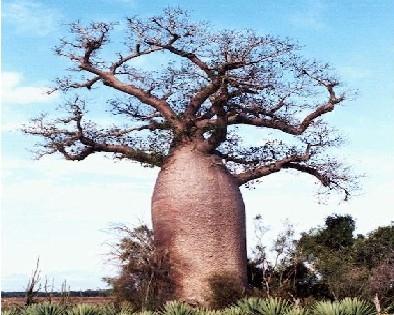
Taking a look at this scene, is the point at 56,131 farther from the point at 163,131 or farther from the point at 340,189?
the point at 340,189

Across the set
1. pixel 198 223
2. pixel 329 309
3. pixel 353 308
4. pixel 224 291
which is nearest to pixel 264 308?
pixel 329 309

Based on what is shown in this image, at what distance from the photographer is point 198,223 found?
44.7 feet

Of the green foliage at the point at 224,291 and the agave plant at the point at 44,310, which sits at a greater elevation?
the green foliage at the point at 224,291

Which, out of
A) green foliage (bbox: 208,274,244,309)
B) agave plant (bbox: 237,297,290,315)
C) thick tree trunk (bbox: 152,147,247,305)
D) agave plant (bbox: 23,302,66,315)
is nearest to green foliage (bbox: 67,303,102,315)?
agave plant (bbox: 23,302,66,315)

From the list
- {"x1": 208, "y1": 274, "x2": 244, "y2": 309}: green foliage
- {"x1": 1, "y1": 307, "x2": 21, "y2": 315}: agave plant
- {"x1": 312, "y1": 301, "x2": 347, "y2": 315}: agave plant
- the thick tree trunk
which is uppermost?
the thick tree trunk

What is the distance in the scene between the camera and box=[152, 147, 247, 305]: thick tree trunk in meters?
13.5

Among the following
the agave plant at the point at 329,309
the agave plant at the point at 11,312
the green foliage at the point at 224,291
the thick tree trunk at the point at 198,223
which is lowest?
the agave plant at the point at 11,312

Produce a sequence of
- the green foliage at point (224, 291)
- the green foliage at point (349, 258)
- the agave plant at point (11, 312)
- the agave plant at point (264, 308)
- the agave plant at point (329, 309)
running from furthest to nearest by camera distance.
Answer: the green foliage at point (349, 258) < the green foliage at point (224, 291) < the agave plant at point (264, 308) < the agave plant at point (11, 312) < the agave plant at point (329, 309)

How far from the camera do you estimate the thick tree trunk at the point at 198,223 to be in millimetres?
13531

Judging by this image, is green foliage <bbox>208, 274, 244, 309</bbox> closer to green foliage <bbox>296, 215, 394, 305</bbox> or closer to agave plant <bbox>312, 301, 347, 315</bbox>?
green foliage <bbox>296, 215, 394, 305</bbox>

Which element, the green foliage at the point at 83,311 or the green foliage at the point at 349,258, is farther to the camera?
the green foliage at the point at 349,258

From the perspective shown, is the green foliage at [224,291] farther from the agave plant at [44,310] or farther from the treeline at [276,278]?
the agave plant at [44,310]

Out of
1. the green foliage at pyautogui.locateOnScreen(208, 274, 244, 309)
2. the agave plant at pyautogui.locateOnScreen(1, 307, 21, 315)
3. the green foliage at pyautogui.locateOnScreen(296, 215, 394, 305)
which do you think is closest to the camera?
the agave plant at pyautogui.locateOnScreen(1, 307, 21, 315)

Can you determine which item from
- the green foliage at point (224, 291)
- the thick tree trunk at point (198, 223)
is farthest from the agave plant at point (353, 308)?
the thick tree trunk at point (198, 223)
